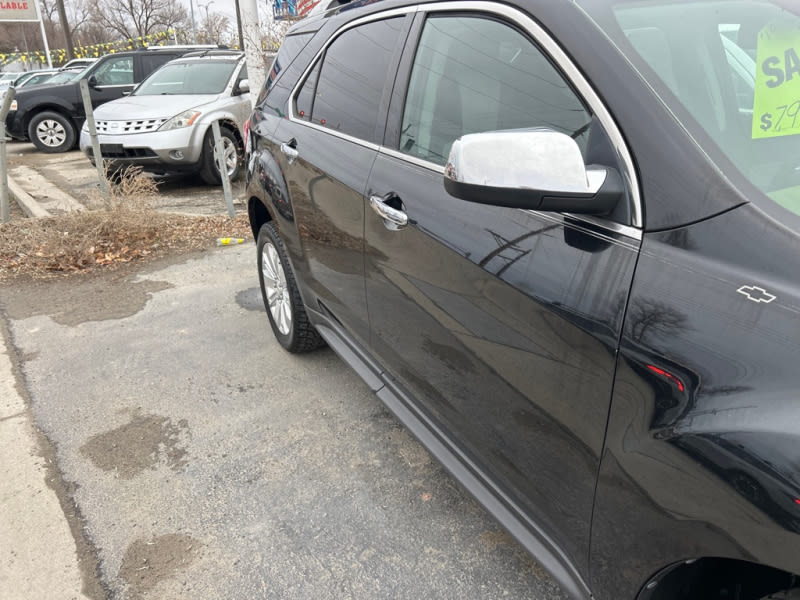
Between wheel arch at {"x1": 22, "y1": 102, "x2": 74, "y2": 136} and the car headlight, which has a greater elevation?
the car headlight

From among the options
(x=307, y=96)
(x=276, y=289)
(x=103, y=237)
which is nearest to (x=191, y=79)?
(x=103, y=237)

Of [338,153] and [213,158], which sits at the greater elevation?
[338,153]

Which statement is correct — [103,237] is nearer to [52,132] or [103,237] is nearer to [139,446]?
[139,446]

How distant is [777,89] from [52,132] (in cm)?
1355

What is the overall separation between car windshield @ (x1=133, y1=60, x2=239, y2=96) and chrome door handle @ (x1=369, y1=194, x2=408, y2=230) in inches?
279

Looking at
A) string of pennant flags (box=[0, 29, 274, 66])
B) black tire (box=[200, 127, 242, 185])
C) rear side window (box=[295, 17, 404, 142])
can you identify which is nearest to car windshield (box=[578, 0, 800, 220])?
rear side window (box=[295, 17, 404, 142])

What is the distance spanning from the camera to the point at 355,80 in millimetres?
2391

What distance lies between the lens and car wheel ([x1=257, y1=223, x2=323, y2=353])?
3.13 meters

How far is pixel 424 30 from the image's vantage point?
6.56ft

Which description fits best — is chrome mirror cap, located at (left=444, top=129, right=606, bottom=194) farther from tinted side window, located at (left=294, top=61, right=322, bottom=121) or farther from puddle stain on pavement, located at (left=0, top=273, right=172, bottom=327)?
puddle stain on pavement, located at (left=0, top=273, right=172, bottom=327)

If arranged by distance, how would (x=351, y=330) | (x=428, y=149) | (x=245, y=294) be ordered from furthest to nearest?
(x=245, y=294) < (x=351, y=330) < (x=428, y=149)

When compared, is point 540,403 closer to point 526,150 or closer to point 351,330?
point 526,150

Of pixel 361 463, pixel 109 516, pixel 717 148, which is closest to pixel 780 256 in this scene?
pixel 717 148

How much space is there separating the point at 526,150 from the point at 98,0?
193 feet
